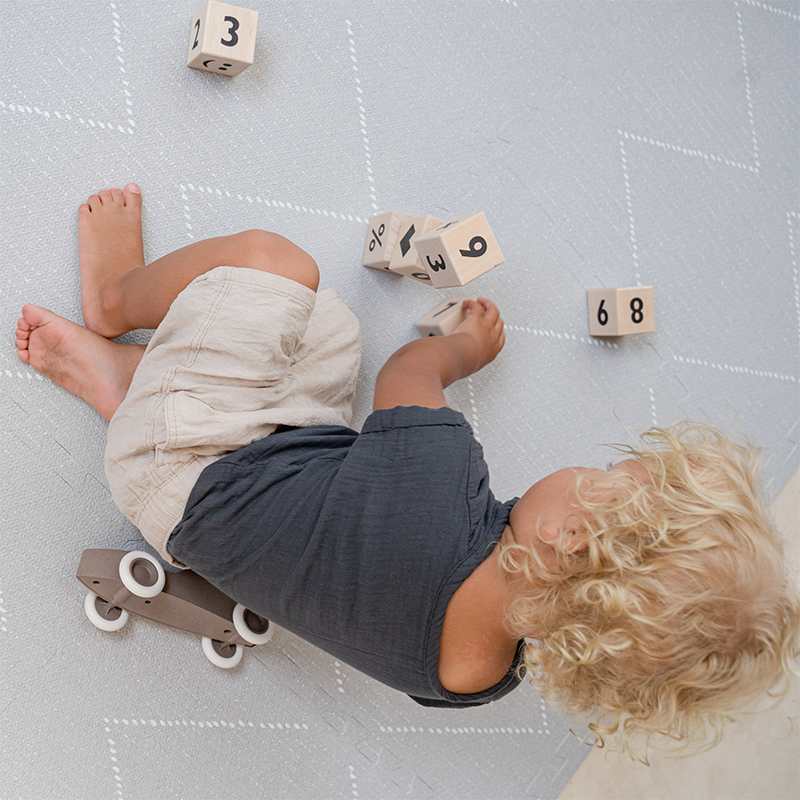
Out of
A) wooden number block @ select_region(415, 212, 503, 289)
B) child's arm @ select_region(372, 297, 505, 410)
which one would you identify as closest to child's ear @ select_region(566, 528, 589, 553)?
child's arm @ select_region(372, 297, 505, 410)

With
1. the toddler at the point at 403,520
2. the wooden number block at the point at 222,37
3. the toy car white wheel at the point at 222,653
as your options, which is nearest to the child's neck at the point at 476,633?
Result: the toddler at the point at 403,520

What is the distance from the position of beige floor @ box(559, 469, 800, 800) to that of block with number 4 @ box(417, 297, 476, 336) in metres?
0.74

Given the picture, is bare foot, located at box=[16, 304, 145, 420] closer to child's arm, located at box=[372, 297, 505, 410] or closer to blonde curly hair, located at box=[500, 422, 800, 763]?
child's arm, located at box=[372, 297, 505, 410]

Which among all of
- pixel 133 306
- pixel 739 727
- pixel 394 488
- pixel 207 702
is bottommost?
pixel 739 727

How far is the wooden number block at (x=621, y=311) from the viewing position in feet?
4.02

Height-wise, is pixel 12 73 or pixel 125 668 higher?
pixel 12 73

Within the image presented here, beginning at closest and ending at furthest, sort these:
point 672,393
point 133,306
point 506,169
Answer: point 133,306 < point 506,169 < point 672,393

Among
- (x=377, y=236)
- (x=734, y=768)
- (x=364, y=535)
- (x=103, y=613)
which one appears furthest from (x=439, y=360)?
(x=734, y=768)

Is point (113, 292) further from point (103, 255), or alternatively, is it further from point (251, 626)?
point (251, 626)

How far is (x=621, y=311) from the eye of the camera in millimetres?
1228

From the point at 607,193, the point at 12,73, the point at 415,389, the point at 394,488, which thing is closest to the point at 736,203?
the point at 607,193

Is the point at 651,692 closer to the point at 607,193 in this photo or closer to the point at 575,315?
the point at 575,315

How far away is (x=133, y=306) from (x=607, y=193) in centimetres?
81

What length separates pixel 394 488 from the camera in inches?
30.5
